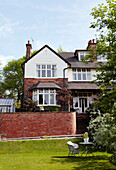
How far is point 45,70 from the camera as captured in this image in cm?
2333

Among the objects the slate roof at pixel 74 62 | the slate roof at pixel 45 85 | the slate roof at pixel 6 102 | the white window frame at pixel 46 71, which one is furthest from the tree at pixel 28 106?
the slate roof at pixel 74 62

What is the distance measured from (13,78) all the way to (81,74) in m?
18.1

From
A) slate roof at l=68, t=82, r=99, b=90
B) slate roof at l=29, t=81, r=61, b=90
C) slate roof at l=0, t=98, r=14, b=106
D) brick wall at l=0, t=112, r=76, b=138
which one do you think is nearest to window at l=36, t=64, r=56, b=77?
slate roof at l=29, t=81, r=61, b=90

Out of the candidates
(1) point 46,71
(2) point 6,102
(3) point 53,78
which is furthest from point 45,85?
(2) point 6,102

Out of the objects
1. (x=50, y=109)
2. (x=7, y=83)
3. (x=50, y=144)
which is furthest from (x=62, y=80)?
(x=7, y=83)

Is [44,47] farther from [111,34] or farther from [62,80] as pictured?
[111,34]

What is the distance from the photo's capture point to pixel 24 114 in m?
16.4

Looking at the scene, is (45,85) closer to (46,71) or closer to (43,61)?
(46,71)

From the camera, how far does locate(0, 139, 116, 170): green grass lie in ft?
29.9

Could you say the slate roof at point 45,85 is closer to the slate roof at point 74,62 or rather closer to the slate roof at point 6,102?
the slate roof at point 6,102

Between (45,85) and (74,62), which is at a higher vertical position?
(74,62)

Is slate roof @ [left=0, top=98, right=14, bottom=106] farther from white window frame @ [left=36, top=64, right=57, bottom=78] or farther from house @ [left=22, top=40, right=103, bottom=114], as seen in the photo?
white window frame @ [left=36, top=64, right=57, bottom=78]

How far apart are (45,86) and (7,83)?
18240 millimetres

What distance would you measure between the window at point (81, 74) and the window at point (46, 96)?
467 cm
